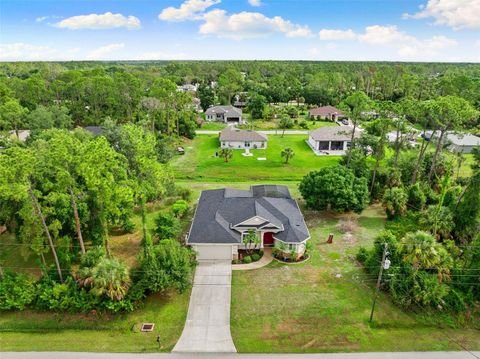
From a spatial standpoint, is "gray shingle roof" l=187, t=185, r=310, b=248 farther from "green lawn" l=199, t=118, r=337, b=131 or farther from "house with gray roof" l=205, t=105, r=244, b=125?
"house with gray roof" l=205, t=105, r=244, b=125

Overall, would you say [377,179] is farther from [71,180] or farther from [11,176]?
[11,176]

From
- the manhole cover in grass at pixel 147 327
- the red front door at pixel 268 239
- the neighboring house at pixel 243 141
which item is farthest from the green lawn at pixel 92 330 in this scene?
the neighboring house at pixel 243 141

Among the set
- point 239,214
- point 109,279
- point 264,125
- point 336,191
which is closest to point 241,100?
point 264,125

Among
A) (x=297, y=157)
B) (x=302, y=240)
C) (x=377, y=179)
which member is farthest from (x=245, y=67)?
(x=302, y=240)

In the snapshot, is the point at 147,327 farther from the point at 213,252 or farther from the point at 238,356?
the point at 213,252

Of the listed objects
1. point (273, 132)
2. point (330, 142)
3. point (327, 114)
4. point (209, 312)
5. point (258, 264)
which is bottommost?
point (209, 312)

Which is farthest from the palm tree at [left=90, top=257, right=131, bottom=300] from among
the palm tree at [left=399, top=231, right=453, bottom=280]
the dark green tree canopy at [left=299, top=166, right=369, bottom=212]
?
the dark green tree canopy at [left=299, top=166, right=369, bottom=212]

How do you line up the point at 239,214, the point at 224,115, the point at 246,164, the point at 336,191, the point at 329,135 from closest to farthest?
the point at 239,214
the point at 336,191
the point at 246,164
the point at 329,135
the point at 224,115
